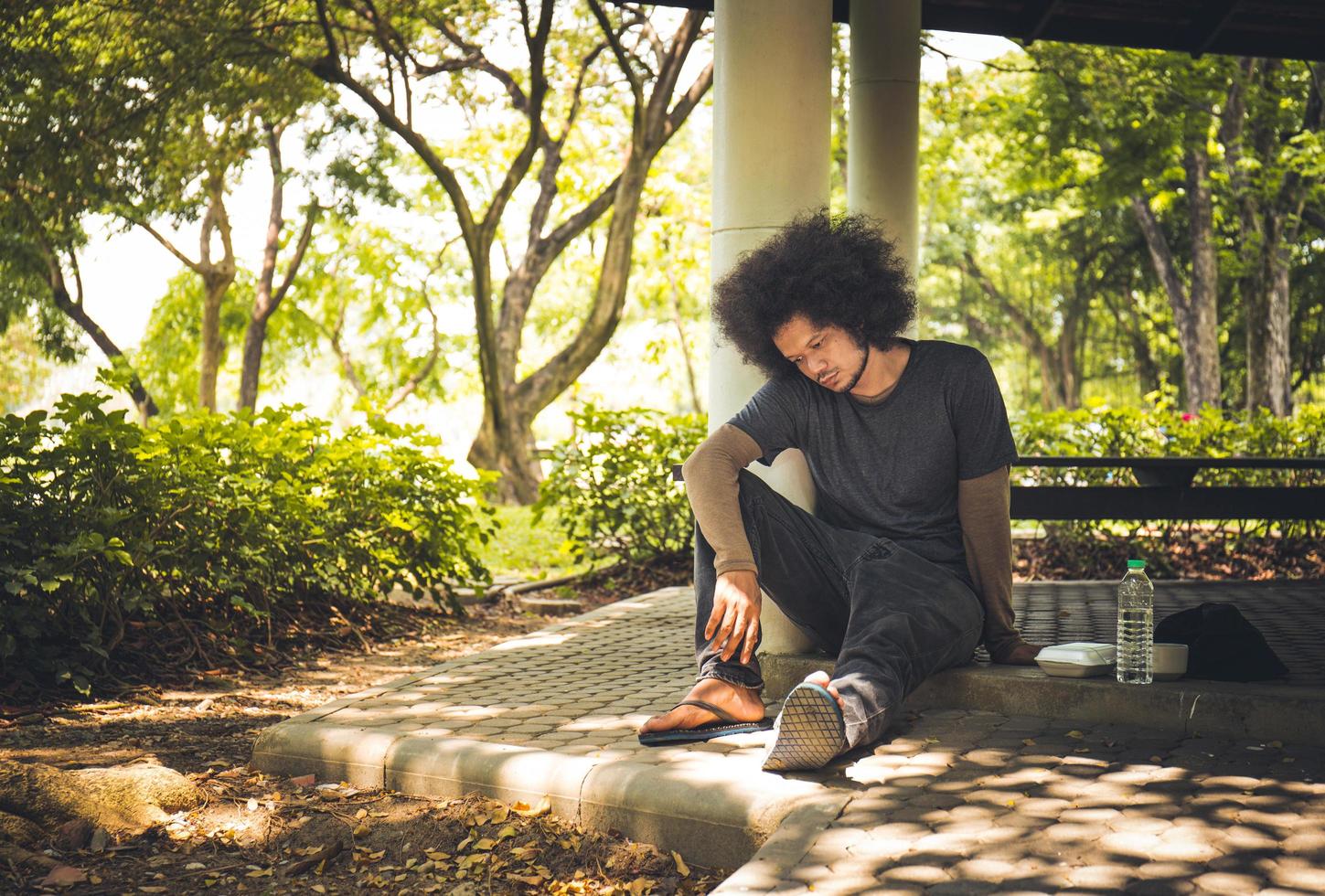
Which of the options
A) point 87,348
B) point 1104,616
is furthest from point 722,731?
point 87,348

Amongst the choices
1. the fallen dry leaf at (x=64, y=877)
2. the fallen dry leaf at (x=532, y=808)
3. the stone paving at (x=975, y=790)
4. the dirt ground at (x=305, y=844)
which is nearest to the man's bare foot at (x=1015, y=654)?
the stone paving at (x=975, y=790)

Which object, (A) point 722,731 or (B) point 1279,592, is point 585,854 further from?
(B) point 1279,592

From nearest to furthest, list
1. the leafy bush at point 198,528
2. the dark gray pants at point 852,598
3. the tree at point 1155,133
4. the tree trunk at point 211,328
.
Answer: the dark gray pants at point 852,598, the leafy bush at point 198,528, the tree at point 1155,133, the tree trunk at point 211,328

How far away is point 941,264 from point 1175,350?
744 centimetres

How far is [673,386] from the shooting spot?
5028 centimetres

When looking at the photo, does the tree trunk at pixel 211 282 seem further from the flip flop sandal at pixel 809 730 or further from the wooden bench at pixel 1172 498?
the flip flop sandal at pixel 809 730

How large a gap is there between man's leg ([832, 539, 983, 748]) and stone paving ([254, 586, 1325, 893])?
0.17m

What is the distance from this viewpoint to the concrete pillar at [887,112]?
6605mm

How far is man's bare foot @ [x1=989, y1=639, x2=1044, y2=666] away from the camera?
4.34 meters

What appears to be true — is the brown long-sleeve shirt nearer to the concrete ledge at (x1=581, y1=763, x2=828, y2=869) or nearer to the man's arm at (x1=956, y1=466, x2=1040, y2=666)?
the man's arm at (x1=956, y1=466, x2=1040, y2=666)

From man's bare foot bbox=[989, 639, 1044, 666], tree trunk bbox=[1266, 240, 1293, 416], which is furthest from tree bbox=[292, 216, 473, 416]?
man's bare foot bbox=[989, 639, 1044, 666]

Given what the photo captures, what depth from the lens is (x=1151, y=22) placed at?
807cm

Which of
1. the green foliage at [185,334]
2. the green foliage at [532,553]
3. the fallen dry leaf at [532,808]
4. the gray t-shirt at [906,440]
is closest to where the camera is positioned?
the fallen dry leaf at [532,808]

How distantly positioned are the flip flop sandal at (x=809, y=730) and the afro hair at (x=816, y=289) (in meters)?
1.38
